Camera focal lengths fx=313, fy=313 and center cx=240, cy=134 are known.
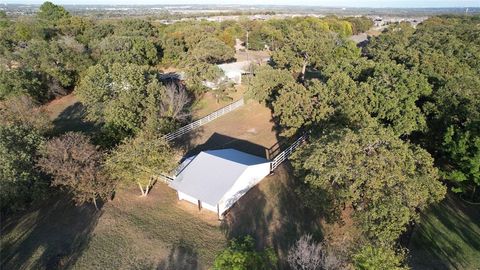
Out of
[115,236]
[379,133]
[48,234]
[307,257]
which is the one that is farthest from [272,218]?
[48,234]

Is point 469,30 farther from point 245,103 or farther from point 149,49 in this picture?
point 149,49

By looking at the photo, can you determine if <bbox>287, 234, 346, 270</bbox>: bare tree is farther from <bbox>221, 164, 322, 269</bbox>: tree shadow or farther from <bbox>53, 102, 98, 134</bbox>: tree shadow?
<bbox>53, 102, 98, 134</bbox>: tree shadow

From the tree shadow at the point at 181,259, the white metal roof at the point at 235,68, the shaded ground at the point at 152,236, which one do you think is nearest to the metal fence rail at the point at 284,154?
the shaded ground at the point at 152,236

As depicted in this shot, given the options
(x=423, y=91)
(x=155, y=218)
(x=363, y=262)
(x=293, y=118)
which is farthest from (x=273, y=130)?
(x=363, y=262)

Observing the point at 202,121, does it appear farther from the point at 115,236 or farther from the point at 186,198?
the point at 115,236

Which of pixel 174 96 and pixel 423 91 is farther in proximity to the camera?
pixel 174 96
